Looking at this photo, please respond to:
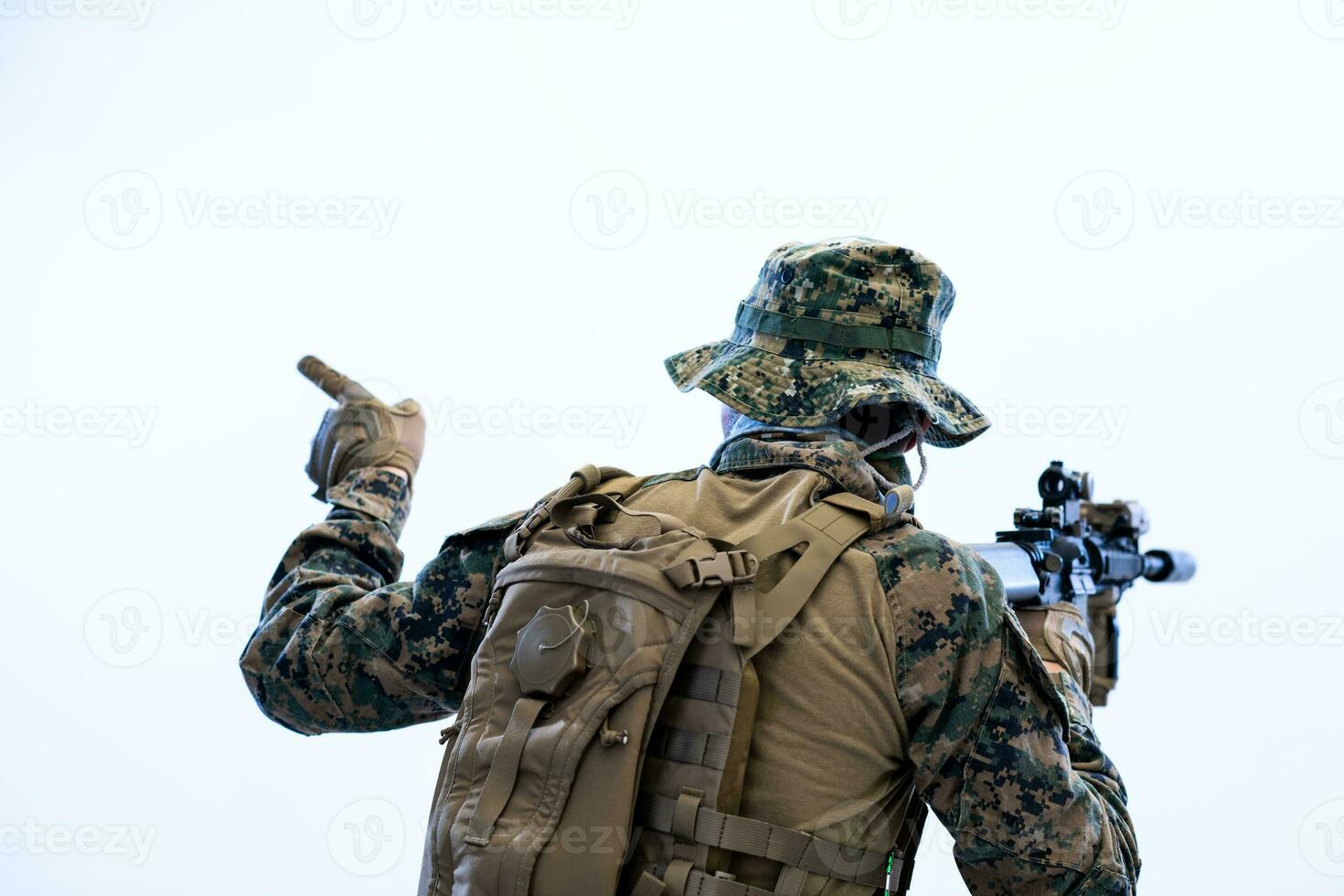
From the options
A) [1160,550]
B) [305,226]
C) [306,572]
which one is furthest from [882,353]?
[305,226]

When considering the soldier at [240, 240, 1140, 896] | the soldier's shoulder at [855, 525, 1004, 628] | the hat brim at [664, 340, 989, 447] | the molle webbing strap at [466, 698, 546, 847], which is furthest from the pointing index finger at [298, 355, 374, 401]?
the soldier's shoulder at [855, 525, 1004, 628]

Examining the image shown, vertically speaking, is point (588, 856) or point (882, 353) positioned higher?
point (882, 353)

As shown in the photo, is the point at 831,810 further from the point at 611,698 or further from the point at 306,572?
the point at 306,572

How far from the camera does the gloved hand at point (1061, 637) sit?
5.65 ft

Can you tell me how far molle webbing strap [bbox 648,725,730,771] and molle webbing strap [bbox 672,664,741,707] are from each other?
3cm

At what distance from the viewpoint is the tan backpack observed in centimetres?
107

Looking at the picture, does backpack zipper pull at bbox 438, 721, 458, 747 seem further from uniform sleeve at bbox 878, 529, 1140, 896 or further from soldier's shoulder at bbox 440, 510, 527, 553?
uniform sleeve at bbox 878, 529, 1140, 896

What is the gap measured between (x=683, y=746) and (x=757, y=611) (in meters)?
0.14

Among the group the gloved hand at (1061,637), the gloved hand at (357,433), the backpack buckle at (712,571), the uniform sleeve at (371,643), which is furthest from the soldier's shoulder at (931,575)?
the gloved hand at (357,433)

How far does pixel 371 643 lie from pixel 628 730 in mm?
362

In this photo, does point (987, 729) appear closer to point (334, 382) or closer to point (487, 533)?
point (487, 533)

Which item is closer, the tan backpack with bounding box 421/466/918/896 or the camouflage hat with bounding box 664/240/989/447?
the tan backpack with bounding box 421/466/918/896

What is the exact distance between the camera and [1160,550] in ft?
8.04

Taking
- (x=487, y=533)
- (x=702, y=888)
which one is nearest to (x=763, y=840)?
(x=702, y=888)
